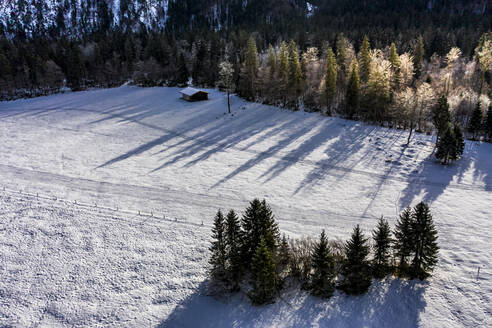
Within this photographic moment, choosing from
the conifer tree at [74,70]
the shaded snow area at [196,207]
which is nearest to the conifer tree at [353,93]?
the shaded snow area at [196,207]

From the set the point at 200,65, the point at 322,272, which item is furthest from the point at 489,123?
the point at 200,65

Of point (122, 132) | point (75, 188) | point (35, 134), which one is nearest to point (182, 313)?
point (75, 188)

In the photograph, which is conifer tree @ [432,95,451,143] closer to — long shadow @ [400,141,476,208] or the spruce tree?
long shadow @ [400,141,476,208]

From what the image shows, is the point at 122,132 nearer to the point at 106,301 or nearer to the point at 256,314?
the point at 106,301

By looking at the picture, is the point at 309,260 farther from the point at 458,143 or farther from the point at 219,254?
the point at 458,143

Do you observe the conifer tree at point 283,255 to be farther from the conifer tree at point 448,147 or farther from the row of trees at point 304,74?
the row of trees at point 304,74

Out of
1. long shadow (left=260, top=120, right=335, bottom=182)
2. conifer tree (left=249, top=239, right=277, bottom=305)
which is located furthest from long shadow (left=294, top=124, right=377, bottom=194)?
conifer tree (left=249, top=239, right=277, bottom=305)
